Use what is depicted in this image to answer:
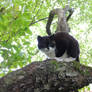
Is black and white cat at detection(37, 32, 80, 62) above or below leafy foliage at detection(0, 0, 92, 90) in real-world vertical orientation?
below

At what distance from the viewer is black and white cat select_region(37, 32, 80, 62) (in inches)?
162

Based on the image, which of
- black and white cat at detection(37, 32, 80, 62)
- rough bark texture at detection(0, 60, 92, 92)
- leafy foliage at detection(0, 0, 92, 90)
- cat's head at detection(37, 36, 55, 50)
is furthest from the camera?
cat's head at detection(37, 36, 55, 50)

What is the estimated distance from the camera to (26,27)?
89.0 inches

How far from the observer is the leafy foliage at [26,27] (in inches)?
73.1

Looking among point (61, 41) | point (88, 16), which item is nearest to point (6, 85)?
point (61, 41)

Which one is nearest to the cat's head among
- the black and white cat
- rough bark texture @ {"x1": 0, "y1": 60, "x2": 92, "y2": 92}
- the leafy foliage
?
the black and white cat

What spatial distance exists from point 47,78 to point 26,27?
3.25ft

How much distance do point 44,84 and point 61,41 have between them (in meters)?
2.11

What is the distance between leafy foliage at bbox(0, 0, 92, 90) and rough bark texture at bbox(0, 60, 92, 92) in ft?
0.55

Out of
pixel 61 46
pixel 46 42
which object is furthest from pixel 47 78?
pixel 46 42

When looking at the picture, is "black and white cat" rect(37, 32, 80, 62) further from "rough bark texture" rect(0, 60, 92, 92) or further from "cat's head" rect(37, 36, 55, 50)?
"rough bark texture" rect(0, 60, 92, 92)

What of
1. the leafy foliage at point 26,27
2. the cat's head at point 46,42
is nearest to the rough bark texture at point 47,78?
the leafy foliage at point 26,27

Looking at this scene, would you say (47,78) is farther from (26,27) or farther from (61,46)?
(61,46)

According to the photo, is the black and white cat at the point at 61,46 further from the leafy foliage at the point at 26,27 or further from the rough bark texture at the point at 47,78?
the rough bark texture at the point at 47,78
